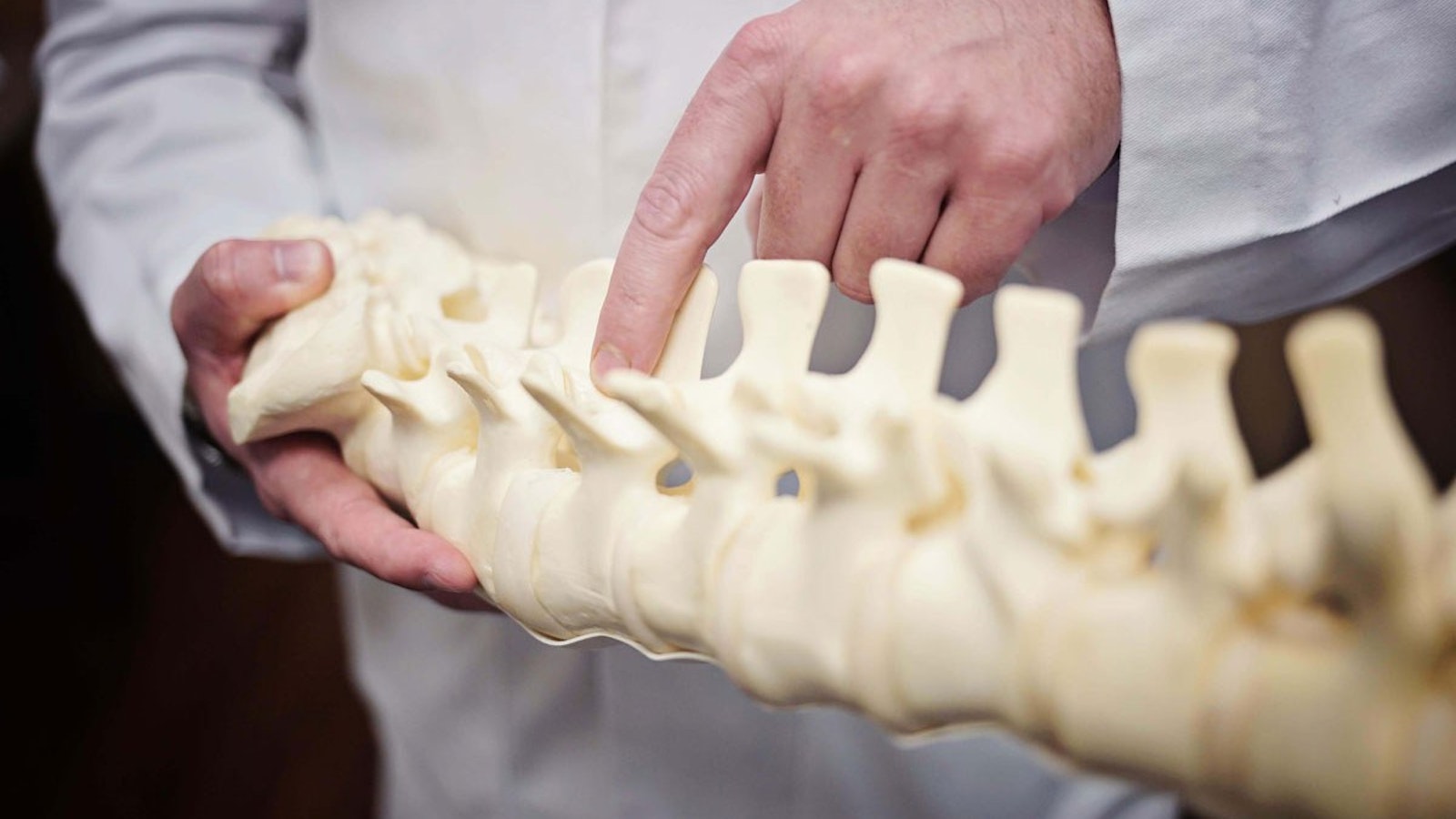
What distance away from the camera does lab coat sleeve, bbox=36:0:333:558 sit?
89 centimetres

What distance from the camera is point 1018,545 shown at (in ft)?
1.28

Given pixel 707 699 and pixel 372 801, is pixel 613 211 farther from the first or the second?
pixel 372 801

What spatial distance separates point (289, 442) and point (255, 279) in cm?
11

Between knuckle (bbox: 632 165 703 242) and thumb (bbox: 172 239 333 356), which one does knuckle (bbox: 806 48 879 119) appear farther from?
thumb (bbox: 172 239 333 356)

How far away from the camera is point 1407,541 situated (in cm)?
32

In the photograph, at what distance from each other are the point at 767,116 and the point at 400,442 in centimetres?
26

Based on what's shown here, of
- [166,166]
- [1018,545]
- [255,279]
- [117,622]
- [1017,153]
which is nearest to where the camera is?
[1018,545]

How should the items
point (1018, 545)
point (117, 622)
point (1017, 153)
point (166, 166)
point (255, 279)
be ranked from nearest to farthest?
point (1018, 545) → point (1017, 153) → point (255, 279) → point (166, 166) → point (117, 622)

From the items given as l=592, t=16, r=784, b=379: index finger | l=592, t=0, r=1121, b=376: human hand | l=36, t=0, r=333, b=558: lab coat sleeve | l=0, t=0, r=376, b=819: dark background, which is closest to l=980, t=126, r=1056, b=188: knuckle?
l=592, t=0, r=1121, b=376: human hand

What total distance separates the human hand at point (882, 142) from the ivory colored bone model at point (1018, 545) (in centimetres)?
4

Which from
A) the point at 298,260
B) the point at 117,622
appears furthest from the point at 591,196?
the point at 117,622

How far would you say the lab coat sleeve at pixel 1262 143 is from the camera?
56cm

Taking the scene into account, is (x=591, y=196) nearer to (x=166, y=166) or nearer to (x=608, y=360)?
(x=608, y=360)

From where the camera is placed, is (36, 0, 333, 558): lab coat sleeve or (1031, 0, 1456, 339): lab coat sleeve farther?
(36, 0, 333, 558): lab coat sleeve
